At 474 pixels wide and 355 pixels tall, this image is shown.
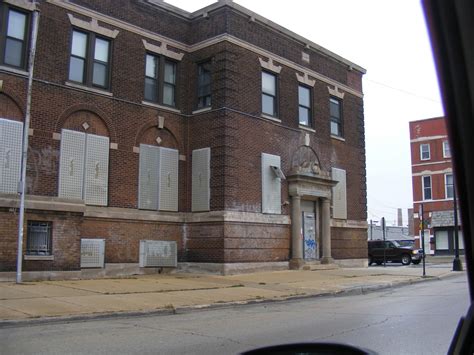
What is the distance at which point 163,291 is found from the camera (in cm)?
1478

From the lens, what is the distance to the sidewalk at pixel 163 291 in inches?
432

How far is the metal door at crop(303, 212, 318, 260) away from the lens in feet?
78.6

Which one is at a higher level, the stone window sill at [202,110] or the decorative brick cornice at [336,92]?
the decorative brick cornice at [336,92]

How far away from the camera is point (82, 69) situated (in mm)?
19281

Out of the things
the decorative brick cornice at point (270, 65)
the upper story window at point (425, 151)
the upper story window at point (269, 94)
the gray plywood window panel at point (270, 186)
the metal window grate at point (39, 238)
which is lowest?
the metal window grate at point (39, 238)

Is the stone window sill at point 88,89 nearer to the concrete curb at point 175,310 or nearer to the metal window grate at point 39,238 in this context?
the metal window grate at point 39,238

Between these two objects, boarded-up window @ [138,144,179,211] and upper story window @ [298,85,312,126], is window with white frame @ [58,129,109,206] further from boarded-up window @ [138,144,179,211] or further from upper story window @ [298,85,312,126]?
upper story window @ [298,85,312,126]

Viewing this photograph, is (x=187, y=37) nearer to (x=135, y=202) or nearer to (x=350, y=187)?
(x=135, y=202)

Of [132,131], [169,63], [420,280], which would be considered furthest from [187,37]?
[420,280]

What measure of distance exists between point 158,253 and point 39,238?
4.95 meters

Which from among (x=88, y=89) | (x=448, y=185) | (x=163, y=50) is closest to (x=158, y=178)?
(x=88, y=89)

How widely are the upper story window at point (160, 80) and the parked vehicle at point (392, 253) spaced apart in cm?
1943

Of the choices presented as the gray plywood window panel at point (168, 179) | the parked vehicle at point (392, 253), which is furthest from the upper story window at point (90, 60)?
the parked vehicle at point (392, 253)

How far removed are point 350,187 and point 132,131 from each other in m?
12.4
